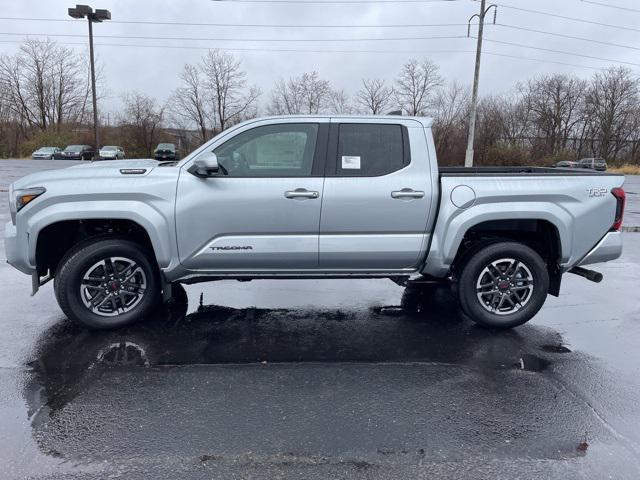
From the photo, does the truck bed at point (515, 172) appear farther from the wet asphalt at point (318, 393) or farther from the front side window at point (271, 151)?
the wet asphalt at point (318, 393)

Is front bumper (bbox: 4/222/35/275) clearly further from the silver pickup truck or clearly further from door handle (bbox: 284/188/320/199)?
door handle (bbox: 284/188/320/199)

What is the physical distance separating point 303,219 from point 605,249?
2.97 meters

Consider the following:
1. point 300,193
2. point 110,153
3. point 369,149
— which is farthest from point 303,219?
point 110,153

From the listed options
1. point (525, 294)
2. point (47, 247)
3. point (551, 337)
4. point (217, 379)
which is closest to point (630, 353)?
point (551, 337)

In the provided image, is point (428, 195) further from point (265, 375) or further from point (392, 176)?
point (265, 375)

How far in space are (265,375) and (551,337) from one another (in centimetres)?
283

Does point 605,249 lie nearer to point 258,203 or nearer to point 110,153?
point 258,203

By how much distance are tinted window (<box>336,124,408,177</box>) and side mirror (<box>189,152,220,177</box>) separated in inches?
44.5

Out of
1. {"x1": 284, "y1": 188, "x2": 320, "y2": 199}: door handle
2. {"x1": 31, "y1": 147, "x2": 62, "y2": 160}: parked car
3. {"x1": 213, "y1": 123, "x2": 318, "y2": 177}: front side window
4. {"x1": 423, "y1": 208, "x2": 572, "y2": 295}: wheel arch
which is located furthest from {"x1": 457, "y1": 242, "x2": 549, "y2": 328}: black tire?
{"x1": 31, "y1": 147, "x2": 62, "y2": 160}: parked car

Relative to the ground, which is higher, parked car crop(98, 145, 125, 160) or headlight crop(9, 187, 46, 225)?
parked car crop(98, 145, 125, 160)

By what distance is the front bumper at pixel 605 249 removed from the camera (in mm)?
4746

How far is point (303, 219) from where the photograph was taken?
450 centimetres

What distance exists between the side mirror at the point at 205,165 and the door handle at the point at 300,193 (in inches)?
26.4

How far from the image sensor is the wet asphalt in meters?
2.74
